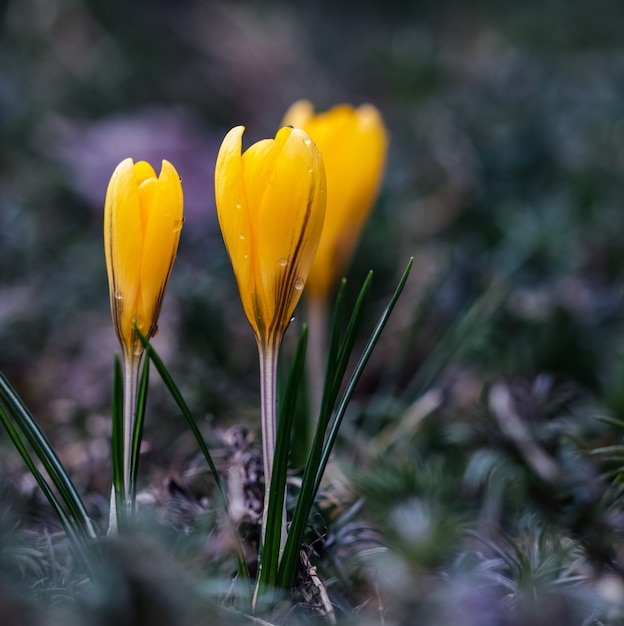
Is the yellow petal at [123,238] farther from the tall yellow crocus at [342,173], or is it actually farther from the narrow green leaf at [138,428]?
the tall yellow crocus at [342,173]

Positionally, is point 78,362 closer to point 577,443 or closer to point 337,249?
point 337,249

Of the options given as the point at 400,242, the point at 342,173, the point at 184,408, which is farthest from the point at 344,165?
the point at 400,242

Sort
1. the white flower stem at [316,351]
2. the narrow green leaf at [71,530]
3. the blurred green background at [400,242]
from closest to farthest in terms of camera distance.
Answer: the narrow green leaf at [71,530] < the blurred green background at [400,242] < the white flower stem at [316,351]

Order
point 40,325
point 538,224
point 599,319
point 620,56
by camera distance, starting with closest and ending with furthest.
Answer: point 599,319
point 40,325
point 538,224
point 620,56

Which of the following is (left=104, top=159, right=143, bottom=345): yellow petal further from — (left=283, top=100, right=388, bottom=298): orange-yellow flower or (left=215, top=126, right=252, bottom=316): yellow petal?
(left=283, top=100, right=388, bottom=298): orange-yellow flower

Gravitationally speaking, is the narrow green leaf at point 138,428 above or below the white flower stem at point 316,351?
above

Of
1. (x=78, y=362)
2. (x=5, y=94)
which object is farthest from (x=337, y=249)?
(x=5, y=94)

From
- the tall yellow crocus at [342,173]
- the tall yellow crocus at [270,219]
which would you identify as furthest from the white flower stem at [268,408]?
the tall yellow crocus at [342,173]
